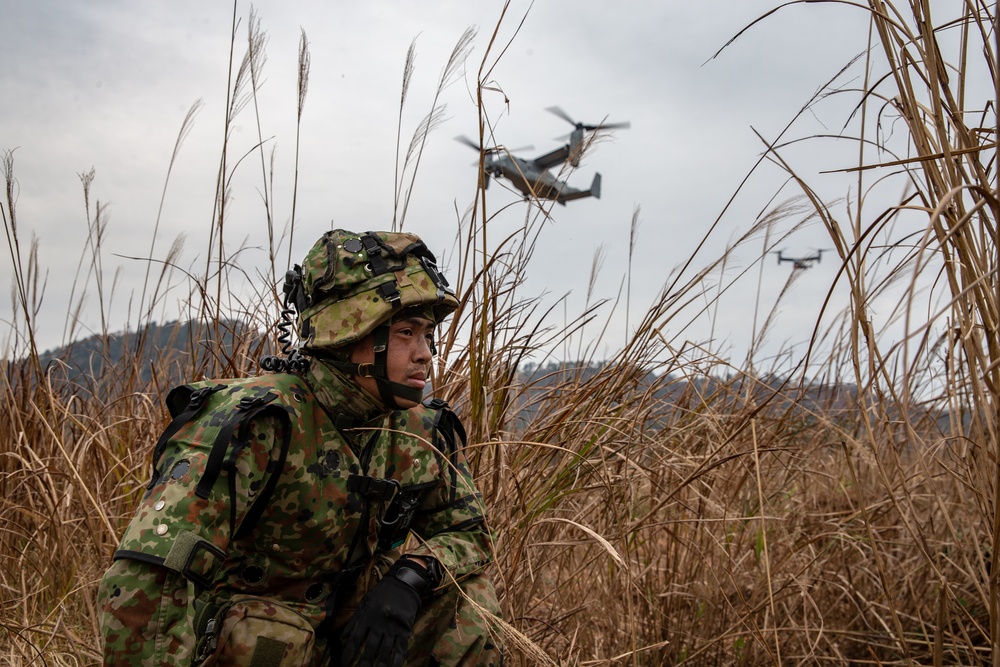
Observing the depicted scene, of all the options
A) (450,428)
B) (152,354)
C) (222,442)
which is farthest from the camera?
(152,354)

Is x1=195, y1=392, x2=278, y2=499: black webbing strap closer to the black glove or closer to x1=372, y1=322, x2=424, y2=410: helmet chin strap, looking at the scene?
x1=372, y1=322, x2=424, y2=410: helmet chin strap

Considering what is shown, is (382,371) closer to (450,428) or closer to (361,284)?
(361,284)

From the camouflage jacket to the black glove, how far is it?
11cm

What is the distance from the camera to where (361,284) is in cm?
207

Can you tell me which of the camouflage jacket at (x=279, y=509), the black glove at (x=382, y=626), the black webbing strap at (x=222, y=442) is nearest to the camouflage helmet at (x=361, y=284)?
the camouflage jacket at (x=279, y=509)

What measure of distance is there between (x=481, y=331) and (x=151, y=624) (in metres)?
1.11

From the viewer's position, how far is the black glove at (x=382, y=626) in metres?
1.89

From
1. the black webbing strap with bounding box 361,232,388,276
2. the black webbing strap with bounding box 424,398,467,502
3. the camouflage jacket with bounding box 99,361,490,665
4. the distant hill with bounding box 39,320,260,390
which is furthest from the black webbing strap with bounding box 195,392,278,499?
the distant hill with bounding box 39,320,260,390

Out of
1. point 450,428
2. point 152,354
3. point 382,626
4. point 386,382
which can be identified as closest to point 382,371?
point 386,382

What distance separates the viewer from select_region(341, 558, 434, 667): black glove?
6.21 ft

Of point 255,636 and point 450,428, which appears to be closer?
point 255,636

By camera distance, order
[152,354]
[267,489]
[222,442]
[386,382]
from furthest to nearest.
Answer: [152,354] → [386,382] → [267,489] → [222,442]

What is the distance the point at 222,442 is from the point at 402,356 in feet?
1.59

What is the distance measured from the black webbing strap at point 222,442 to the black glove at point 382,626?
451 mm
